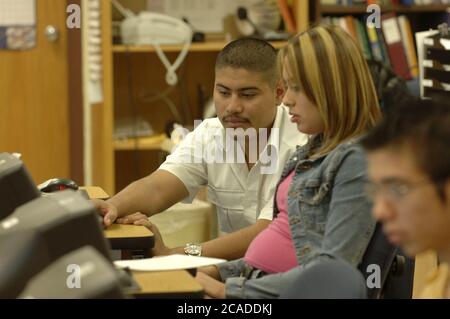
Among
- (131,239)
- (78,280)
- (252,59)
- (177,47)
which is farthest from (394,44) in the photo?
(78,280)

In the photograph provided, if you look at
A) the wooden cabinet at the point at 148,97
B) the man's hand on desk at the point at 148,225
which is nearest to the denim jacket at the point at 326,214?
the man's hand on desk at the point at 148,225

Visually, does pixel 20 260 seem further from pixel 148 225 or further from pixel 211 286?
pixel 148 225

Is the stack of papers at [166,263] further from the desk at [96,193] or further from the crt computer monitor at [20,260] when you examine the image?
the desk at [96,193]

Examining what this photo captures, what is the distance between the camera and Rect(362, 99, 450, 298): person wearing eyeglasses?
49.7 inches

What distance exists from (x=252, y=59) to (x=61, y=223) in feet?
4.32

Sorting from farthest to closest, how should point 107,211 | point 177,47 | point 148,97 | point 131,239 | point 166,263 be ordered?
point 148,97 → point 177,47 → point 107,211 → point 131,239 → point 166,263

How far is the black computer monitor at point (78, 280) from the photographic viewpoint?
1233mm

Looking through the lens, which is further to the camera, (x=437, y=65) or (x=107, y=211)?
(x=437, y=65)

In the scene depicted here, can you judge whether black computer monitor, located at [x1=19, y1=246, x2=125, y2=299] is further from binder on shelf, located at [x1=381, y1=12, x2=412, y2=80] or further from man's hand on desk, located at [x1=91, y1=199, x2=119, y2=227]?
binder on shelf, located at [x1=381, y1=12, x2=412, y2=80]

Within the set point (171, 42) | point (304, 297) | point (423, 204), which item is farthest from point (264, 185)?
point (171, 42)

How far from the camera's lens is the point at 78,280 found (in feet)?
4.18

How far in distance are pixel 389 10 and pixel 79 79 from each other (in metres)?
1.58

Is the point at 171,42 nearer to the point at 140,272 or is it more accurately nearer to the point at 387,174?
the point at 140,272

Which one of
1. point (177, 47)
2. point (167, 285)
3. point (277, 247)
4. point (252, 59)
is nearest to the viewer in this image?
point (167, 285)
